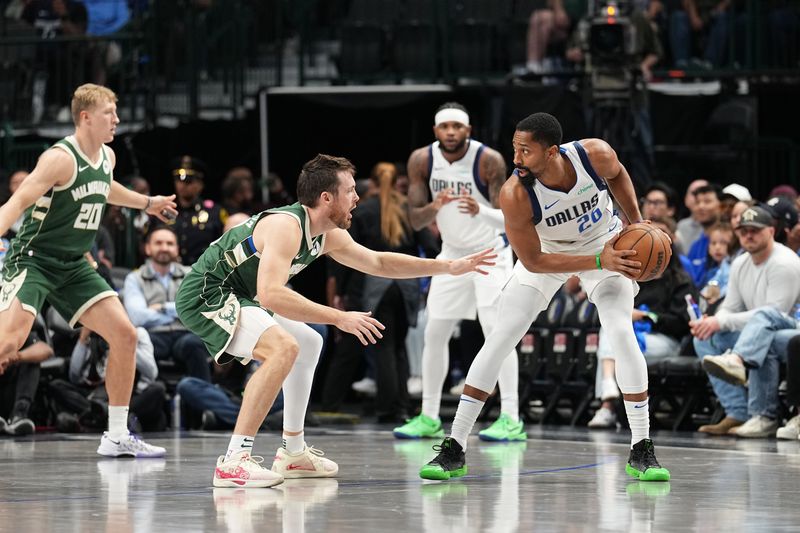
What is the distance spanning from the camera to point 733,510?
6.11 metres

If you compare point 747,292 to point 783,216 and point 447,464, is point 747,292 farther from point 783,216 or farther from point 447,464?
point 447,464

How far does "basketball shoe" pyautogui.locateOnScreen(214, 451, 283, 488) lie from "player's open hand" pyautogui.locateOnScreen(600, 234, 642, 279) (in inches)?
77.0

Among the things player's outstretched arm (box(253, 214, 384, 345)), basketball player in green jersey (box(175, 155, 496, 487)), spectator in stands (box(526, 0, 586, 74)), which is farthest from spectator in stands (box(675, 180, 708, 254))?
player's outstretched arm (box(253, 214, 384, 345))

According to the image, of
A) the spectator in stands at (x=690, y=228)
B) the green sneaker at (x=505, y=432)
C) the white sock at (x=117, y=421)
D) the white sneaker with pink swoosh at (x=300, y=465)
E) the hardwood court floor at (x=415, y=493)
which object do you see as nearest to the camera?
the hardwood court floor at (x=415, y=493)

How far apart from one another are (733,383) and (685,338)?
3.86 feet

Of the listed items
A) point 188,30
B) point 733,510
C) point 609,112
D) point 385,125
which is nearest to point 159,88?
point 188,30

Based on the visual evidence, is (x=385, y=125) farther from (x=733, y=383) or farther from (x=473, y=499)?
(x=473, y=499)

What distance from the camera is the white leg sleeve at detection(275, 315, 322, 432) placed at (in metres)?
7.32

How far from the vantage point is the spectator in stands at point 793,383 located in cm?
991

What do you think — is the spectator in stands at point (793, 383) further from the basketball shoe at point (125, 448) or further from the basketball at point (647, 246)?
the basketball shoe at point (125, 448)

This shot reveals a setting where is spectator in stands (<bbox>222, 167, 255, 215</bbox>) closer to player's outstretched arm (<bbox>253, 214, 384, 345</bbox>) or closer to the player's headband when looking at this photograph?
the player's headband

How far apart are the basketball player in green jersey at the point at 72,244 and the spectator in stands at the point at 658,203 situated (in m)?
4.95

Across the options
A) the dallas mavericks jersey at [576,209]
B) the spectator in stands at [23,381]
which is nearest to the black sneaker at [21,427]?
the spectator in stands at [23,381]

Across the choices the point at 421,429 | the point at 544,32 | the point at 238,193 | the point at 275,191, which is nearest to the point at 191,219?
the point at 238,193
